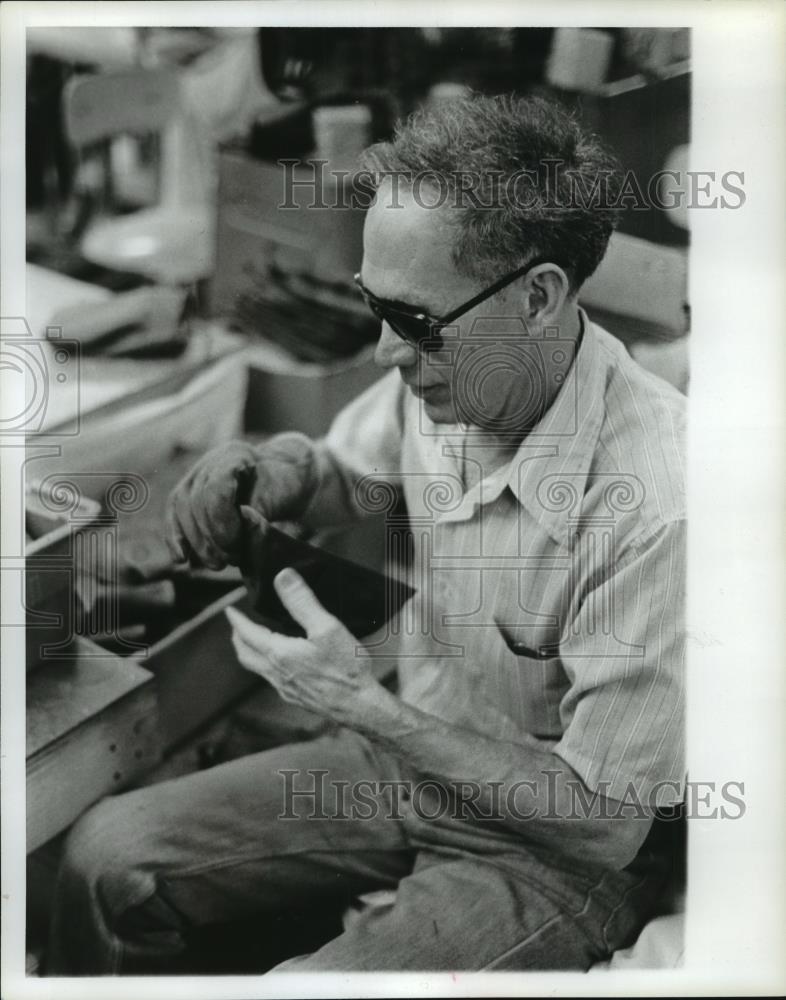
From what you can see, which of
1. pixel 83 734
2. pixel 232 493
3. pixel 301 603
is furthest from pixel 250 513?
pixel 83 734

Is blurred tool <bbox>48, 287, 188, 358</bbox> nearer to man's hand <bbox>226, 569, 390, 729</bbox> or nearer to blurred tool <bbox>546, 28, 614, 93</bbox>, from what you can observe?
man's hand <bbox>226, 569, 390, 729</bbox>

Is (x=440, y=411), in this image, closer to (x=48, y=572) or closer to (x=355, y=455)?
(x=355, y=455)

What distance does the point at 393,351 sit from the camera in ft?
5.51

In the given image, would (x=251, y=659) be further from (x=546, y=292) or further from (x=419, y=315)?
(x=546, y=292)

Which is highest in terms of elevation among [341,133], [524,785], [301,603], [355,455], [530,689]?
[341,133]

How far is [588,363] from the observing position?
1.67 m

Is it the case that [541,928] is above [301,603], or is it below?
below

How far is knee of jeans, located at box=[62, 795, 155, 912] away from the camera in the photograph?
1.68 m

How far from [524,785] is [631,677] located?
269 mm

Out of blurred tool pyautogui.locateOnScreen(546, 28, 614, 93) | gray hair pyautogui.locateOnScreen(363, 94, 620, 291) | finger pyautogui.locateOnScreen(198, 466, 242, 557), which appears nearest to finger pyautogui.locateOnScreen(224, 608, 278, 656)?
finger pyautogui.locateOnScreen(198, 466, 242, 557)

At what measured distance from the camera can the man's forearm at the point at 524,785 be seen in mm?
1669

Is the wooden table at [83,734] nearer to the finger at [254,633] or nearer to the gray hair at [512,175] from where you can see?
the finger at [254,633]

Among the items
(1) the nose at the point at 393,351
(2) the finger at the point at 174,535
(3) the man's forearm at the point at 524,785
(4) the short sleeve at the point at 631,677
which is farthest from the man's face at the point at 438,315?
(3) the man's forearm at the point at 524,785

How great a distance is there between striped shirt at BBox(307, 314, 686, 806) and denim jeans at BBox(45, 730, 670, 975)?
0.19 m
